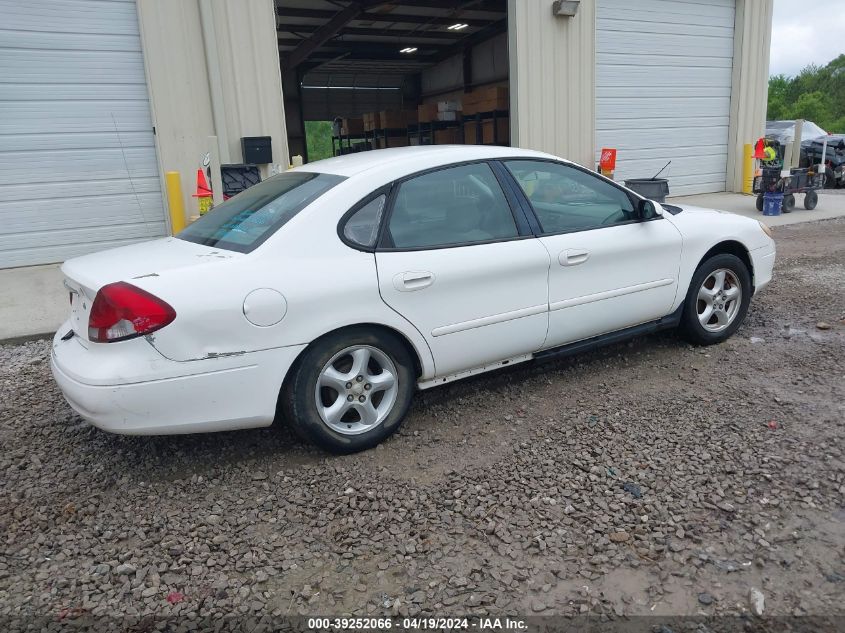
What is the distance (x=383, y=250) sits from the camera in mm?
3613

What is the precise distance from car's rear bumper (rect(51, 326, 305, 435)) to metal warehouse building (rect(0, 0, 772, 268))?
6.04 m

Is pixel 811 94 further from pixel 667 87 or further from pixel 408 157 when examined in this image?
pixel 408 157

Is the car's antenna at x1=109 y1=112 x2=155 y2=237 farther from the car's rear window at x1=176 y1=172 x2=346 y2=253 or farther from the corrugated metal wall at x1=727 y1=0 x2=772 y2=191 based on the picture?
the corrugated metal wall at x1=727 y1=0 x2=772 y2=191

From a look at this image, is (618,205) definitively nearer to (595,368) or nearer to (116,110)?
(595,368)

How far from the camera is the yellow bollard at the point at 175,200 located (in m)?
8.63

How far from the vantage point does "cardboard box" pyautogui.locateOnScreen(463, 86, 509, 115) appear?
13289 millimetres

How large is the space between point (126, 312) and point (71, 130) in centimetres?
646

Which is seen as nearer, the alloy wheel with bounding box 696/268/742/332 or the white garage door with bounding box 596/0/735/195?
the alloy wheel with bounding box 696/268/742/332

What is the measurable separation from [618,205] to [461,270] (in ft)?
4.62

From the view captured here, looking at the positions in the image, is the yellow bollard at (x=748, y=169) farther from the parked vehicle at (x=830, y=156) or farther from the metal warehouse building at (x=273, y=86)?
the parked vehicle at (x=830, y=156)

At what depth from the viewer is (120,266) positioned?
135 inches

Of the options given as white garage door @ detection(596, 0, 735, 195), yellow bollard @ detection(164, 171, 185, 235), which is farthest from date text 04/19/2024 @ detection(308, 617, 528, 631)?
white garage door @ detection(596, 0, 735, 195)

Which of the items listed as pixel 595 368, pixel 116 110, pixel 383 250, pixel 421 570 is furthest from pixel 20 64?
pixel 421 570

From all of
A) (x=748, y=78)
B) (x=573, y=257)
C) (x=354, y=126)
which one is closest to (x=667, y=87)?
(x=748, y=78)
